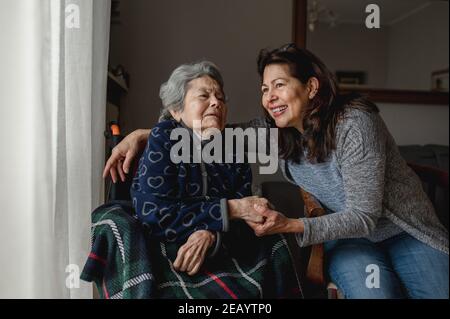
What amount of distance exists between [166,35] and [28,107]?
0.35m

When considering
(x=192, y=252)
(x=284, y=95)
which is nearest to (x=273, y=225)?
(x=192, y=252)

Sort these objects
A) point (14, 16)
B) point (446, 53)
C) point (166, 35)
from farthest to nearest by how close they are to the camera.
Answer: point (446, 53)
point (166, 35)
point (14, 16)

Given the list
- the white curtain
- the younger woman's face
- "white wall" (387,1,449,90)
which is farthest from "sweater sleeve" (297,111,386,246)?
the white curtain

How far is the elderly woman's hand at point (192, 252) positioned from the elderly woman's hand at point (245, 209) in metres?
0.07

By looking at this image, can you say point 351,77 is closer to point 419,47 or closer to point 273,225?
point 419,47

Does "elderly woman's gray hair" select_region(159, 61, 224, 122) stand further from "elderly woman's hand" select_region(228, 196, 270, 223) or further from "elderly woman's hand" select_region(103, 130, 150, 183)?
"elderly woman's hand" select_region(228, 196, 270, 223)

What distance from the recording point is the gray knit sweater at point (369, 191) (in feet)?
2.84

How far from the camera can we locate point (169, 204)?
0.82 metres

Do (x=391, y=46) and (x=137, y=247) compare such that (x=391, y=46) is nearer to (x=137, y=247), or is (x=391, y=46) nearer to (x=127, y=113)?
(x=127, y=113)

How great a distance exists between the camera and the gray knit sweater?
0.87 m

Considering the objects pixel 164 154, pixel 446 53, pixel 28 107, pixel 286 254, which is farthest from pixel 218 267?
pixel 446 53

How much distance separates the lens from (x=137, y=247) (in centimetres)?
81

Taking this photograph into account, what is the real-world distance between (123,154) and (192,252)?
0.89 feet

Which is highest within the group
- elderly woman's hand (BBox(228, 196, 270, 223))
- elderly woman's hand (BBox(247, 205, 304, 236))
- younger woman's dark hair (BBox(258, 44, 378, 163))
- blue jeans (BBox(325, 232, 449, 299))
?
younger woman's dark hair (BBox(258, 44, 378, 163))
